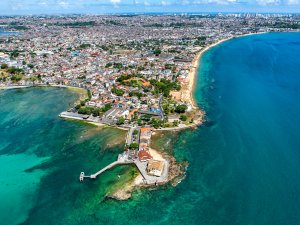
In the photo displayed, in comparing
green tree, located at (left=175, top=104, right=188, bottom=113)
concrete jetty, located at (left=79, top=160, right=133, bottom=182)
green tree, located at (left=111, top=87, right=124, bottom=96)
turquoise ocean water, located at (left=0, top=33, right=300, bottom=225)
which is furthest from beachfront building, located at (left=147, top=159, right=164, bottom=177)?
green tree, located at (left=111, top=87, right=124, bottom=96)

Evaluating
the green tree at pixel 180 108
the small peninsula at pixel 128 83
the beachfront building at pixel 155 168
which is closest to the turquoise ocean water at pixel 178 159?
the small peninsula at pixel 128 83

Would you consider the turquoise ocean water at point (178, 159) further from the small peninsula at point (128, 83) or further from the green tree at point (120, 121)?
the small peninsula at point (128, 83)

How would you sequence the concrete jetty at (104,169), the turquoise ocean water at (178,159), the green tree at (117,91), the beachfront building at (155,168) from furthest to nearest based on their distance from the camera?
the green tree at (117,91), the concrete jetty at (104,169), the beachfront building at (155,168), the turquoise ocean water at (178,159)

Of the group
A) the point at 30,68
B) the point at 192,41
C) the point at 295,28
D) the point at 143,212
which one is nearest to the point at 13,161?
the point at 143,212

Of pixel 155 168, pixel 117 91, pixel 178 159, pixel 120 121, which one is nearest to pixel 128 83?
pixel 117 91

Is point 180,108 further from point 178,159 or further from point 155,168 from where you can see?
point 155,168

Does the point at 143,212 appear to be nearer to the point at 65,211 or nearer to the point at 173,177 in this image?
the point at 173,177

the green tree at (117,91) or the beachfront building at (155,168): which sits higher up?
the green tree at (117,91)

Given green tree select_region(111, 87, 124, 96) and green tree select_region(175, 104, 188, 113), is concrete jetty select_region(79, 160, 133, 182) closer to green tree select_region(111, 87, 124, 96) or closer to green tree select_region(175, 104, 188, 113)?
green tree select_region(175, 104, 188, 113)
